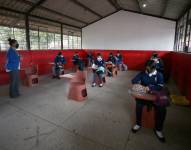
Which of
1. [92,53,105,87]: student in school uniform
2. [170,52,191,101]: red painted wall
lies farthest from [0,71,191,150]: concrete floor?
[92,53,105,87]: student in school uniform

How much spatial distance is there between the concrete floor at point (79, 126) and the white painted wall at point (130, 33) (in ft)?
23.4

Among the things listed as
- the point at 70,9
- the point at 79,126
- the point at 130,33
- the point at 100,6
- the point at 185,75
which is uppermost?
the point at 100,6

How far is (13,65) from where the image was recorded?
A: 3.76 m

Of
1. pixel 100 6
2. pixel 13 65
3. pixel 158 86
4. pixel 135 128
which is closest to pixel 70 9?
pixel 100 6

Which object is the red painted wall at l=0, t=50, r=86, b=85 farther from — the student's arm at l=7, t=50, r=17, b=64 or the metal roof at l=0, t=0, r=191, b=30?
the student's arm at l=7, t=50, r=17, b=64

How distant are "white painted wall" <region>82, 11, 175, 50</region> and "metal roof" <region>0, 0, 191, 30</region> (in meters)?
0.45

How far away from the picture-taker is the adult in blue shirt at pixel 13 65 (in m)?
3.71

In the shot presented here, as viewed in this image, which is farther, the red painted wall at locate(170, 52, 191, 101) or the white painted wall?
the white painted wall

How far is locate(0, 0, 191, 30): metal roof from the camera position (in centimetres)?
570

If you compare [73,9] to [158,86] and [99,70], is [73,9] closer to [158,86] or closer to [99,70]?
[99,70]

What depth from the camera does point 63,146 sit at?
2016mm

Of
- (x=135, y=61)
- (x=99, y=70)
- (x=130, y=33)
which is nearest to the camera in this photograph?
(x=99, y=70)

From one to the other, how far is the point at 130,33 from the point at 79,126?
899 cm

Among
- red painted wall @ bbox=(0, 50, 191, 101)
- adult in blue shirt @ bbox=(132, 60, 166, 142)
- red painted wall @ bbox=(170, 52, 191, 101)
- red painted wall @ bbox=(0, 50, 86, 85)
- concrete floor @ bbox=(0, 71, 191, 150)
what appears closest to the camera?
concrete floor @ bbox=(0, 71, 191, 150)
